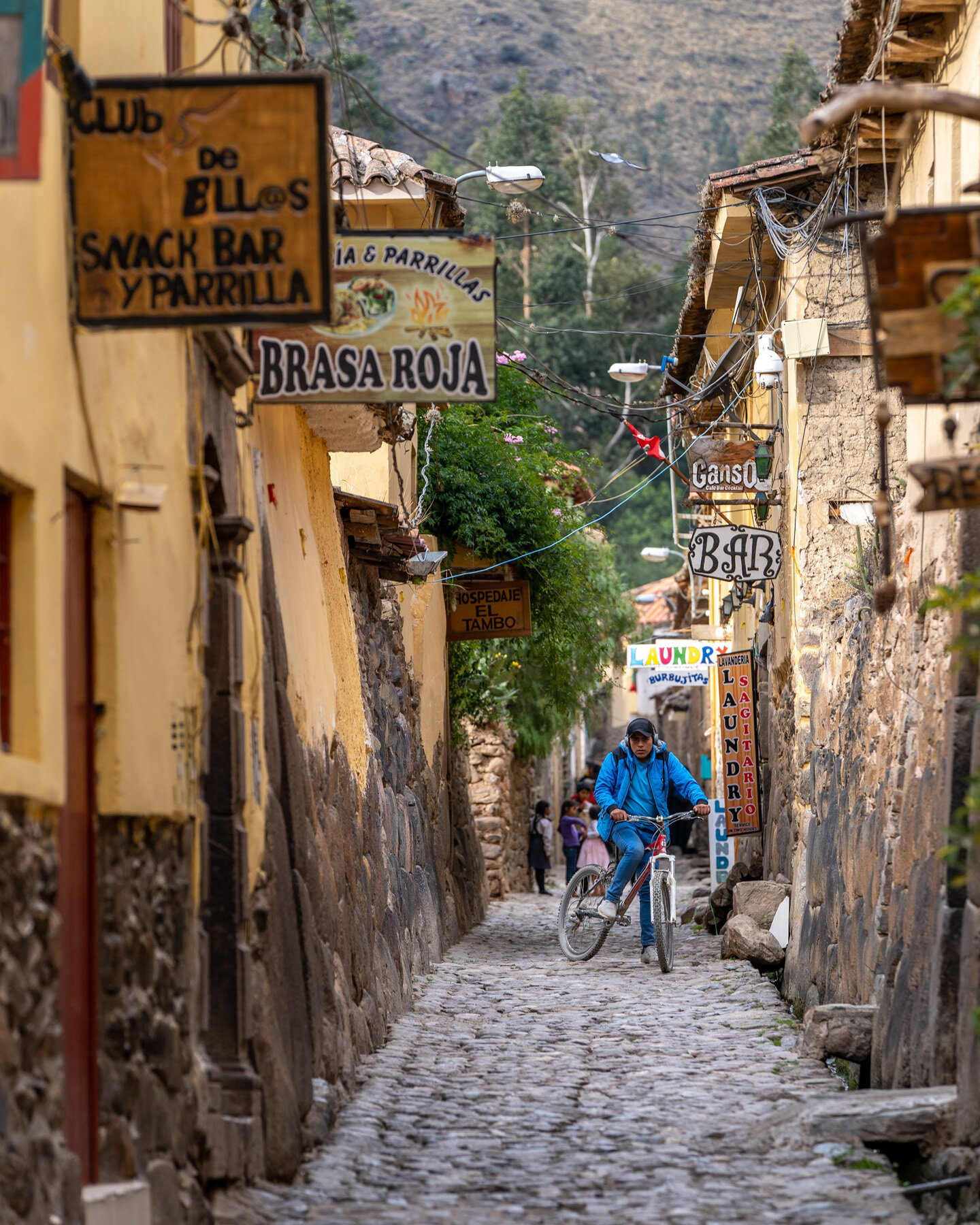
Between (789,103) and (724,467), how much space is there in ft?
129

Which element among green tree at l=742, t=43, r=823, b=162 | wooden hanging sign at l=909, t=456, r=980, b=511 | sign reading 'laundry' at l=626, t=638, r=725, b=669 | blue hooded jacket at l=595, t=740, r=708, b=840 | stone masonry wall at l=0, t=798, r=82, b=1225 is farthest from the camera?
green tree at l=742, t=43, r=823, b=162

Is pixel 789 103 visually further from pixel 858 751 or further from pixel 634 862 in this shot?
pixel 858 751

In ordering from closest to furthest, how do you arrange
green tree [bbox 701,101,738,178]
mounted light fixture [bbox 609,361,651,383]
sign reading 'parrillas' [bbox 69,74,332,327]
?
sign reading 'parrillas' [bbox 69,74,332,327], mounted light fixture [bbox 609,361,651,383], green tree [bbox 701,101,738,178]

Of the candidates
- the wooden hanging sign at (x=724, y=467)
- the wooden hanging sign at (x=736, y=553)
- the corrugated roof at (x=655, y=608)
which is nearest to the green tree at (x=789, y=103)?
the corrugated roof at (x=655, y=608)

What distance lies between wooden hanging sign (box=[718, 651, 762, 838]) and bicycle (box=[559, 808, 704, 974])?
2544 mm

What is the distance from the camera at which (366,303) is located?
24.3 ft

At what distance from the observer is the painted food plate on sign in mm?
7367

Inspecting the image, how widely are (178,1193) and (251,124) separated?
12.3 ft

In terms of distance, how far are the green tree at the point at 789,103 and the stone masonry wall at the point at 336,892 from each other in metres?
38.2

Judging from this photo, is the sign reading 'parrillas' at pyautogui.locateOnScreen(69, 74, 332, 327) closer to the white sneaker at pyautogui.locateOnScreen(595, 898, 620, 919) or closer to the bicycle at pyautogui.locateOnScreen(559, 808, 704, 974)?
the bicycle at pyautogui.locateOnScreen(559, 808, 704, 974)

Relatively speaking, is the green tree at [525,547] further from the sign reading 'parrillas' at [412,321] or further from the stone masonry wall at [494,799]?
the sign reading 'parrillas' at [412,321]

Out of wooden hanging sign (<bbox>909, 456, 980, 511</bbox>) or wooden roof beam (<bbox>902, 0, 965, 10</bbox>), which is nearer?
wooden hanging sign (<bbox>909, 456, 980, 511</bbox>)

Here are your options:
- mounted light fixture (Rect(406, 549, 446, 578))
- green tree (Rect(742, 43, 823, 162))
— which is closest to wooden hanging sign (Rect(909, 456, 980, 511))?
mounted light fixture (Rect(406, 549, 446, 578))

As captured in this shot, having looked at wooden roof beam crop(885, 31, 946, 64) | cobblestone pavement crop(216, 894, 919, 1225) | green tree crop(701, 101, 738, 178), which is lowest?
→ cobblestone pavement crop(216, 894, 919, 1225)
